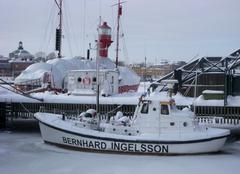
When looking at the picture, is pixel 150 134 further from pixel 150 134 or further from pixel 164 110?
pixel 164 110

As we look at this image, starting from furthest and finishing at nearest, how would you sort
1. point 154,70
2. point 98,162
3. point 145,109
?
point 154,70
point 145,109
point 98,162

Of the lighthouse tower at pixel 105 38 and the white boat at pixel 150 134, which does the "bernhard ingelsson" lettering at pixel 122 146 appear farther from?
the lighthouse tower at pixel 105 38

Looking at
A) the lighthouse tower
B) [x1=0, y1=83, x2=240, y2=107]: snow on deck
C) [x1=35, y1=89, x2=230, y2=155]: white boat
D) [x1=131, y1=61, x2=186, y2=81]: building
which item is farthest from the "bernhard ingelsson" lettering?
[x1=131, y1=61, x2=186, y2=81]: building

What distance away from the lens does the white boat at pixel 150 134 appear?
20109mm

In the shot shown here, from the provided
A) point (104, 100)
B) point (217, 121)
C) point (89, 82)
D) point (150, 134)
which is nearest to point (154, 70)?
point (89, 82)

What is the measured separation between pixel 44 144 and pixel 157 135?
647 centimetres

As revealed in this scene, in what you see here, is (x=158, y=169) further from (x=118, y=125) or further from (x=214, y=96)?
(x=214, y=96)

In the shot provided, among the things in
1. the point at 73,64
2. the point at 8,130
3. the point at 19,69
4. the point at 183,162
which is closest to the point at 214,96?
the point at 183,162

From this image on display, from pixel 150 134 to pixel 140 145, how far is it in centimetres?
80

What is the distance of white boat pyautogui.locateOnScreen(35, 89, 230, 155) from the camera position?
2011cm

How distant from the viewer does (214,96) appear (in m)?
28.2

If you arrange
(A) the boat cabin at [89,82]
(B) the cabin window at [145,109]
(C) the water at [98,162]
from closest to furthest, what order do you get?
1. (C) the water at [98,162]
2. (B) the cabin window at [145,109]
3. (A) the boat cabin at [89,82]

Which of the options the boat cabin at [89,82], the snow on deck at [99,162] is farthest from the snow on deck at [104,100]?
the snow on deck at [99,162]

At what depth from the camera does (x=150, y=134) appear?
20.5m
